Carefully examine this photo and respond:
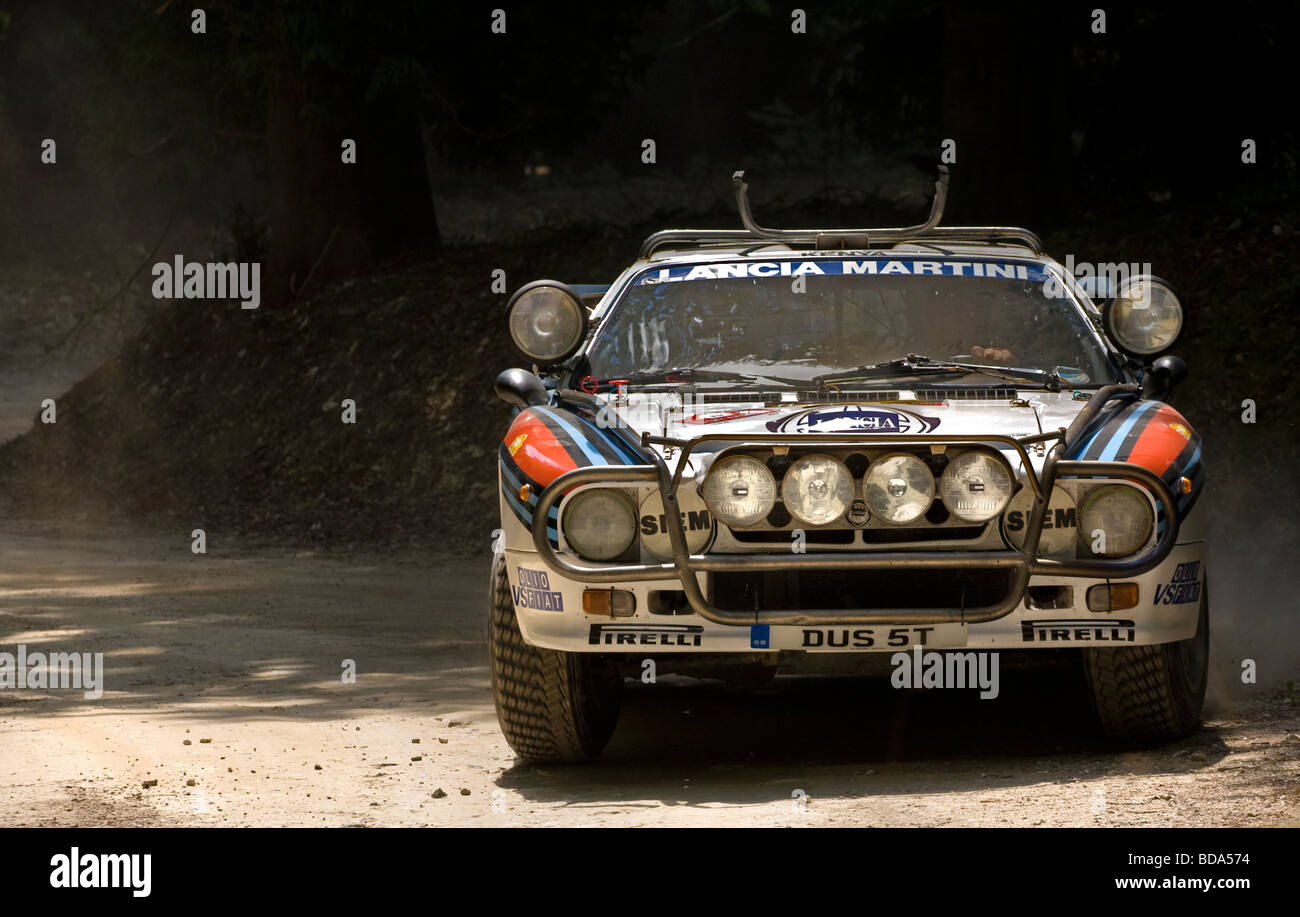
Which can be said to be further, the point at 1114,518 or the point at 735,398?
the point at 735,398

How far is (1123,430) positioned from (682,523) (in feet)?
4.74

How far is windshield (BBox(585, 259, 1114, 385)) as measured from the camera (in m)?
6.88

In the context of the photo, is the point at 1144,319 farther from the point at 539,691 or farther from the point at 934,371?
the point at 539,691

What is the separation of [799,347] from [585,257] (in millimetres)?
11659

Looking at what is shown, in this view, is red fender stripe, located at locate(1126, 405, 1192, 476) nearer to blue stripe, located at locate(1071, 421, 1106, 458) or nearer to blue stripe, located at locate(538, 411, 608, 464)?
blue stripe, located at locate(1071, 421, 1106, 458)

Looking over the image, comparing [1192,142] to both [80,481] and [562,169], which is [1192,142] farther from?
[562,169]

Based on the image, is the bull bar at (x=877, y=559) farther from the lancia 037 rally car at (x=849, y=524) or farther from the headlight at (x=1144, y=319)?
the headlight at (x=1144, y=319)

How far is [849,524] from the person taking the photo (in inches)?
228

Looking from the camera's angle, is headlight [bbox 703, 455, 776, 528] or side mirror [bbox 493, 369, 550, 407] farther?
side mirror [bbox 493, 369, 550, 407]

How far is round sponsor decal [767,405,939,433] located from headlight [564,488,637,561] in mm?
517

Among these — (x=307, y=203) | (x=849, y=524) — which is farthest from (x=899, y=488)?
(x=307, y=203)


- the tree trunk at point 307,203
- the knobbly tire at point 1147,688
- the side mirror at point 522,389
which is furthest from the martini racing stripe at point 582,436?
the tree trunk at point 307,203

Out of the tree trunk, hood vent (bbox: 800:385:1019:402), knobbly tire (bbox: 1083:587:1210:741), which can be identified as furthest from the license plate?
the tree trunk

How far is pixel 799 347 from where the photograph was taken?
6.95 m
